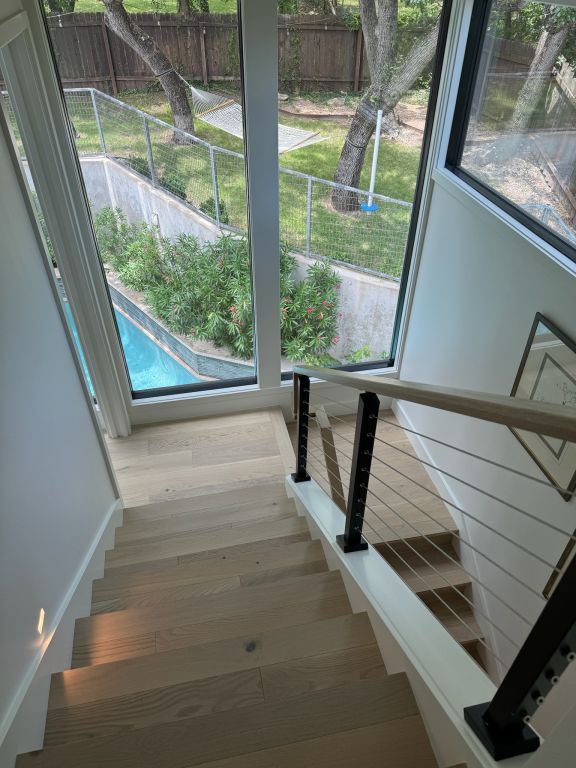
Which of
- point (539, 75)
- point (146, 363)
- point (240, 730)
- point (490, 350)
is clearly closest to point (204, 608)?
point (240, 730)

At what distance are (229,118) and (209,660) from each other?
263cm

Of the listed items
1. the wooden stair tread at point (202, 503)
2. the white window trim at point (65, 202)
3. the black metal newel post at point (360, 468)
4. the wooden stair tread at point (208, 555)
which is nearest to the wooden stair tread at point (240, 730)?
the black metal newel post at point (360, 468)

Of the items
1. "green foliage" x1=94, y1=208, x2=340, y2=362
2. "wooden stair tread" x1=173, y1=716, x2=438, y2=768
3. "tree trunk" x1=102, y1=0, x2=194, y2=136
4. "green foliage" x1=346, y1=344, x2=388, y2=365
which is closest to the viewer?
"wooden stair tread" x1=173, y1=716, x2=438, y2=768

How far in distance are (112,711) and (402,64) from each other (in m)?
3.22

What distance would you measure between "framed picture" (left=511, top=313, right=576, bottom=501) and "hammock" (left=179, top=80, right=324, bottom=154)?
5.39 ft

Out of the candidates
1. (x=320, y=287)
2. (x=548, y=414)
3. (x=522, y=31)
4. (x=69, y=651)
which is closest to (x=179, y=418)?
(x=320, y=287)

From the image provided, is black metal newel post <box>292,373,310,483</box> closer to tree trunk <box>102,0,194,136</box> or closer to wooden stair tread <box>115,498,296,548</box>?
wooden stair tread <box>115,498,296,548</box>

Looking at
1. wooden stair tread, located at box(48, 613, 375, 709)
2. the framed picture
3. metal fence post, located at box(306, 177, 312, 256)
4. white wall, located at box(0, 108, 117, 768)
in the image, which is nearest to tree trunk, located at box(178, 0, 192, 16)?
metal fence post, located at box(306, 177, 312, 256)

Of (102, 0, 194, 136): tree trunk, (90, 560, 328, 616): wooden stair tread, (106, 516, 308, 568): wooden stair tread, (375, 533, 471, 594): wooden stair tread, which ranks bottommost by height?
(375, 533, 471, 594): wooden stair tread

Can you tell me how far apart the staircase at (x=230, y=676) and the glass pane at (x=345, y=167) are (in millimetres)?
1728

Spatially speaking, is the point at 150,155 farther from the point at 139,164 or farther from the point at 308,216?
the point at 308,216

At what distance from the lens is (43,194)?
273 centimetres

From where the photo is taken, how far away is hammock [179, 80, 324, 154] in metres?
2.90

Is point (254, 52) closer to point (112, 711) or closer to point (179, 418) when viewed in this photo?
point (179, 418)
